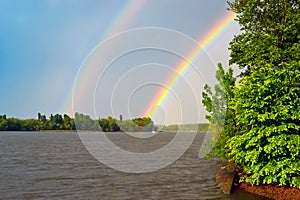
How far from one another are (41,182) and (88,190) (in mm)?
5434

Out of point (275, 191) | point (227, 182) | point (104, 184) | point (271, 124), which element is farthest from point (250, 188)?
point (104, 184)

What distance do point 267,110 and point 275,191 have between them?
492cm

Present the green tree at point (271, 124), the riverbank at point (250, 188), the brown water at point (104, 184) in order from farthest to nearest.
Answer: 1. the brown water at point (104, 184)
2. the riverbank at point (250, 188)
3. the green tree at point (271, 124)

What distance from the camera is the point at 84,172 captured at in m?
33.5

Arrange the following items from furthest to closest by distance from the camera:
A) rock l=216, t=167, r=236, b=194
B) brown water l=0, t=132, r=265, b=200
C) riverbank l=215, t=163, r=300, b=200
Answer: rock l=216, t=167, r=236, b=194, brown water l=0, t=132, r=265, b=200, riverbank l=215, t=163, r=300, b=200

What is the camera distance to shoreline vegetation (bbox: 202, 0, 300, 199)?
19.1 metres

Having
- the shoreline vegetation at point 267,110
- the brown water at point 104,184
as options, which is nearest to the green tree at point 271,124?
the shoreline vegetation at point 267,110

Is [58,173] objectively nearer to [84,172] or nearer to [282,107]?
[84,172]

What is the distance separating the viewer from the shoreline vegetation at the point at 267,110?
1909 centimetres

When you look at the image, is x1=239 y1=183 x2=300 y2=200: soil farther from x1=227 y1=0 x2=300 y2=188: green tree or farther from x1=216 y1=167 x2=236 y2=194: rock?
x1=216 y1=167 x2=236 y2=194: rock

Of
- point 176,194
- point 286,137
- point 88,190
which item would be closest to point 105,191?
point 88,190

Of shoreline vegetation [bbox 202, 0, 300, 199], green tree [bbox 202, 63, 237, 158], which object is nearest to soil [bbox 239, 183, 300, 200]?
shoreline vegetation [bbox 202, 0, 300, 199]

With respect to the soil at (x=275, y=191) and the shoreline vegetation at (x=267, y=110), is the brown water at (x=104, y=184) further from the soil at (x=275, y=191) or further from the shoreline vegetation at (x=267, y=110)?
the shoreline vegetation at (x=267, y=110)

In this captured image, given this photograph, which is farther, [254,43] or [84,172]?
[84,172]
